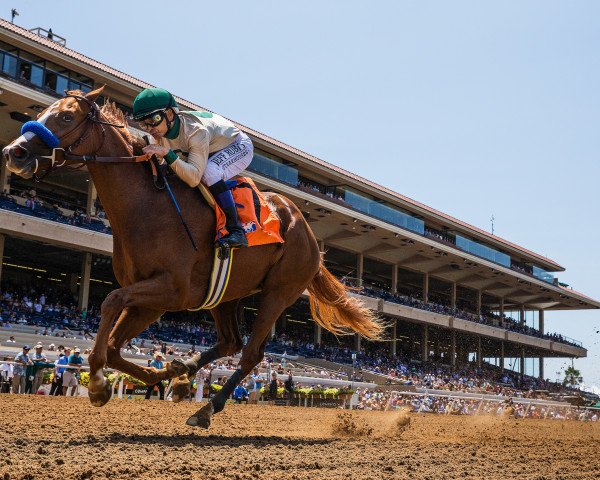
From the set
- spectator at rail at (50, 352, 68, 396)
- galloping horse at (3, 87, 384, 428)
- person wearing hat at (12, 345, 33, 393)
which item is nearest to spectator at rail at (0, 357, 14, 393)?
person wearing hat at (12, 345, 33, 393)

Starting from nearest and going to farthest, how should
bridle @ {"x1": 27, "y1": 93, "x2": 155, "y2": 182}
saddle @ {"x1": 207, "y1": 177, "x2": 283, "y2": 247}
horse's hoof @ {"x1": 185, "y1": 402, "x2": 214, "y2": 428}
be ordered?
1. bridle @ {"x1": 27, "y1": 93, "x2": 155, "y2": 182}
2. saddle @ {"x1": 207, "y1": 177, "x2": 283, "y2": 247}
3. horse's hoof @ {"x1": 185, "y1": 402, "x2": 214, "y2": 428}

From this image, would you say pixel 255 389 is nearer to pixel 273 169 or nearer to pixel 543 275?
pixel 273 169

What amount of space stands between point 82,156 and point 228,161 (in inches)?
60.3

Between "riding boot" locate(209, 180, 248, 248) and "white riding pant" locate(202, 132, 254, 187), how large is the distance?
3.3 inches

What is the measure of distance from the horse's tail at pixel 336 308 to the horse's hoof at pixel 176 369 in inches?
85.6

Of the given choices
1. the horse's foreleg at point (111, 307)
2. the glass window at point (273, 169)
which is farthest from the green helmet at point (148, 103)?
the glass window at point (273, 169)

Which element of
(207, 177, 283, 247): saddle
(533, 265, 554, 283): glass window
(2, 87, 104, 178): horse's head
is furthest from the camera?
(533, 265, 554, 283): glass window

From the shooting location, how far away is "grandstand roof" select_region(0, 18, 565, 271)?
2975 cm

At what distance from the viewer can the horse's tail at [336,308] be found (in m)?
8.72

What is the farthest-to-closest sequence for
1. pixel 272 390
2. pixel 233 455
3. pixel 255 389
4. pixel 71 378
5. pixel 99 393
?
pixel 272 390, pixel 255 389, pixel 71 378, pixel 99 393, pixel 233 455

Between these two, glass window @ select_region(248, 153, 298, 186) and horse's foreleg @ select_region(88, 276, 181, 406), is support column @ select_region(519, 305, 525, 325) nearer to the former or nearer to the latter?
glass window @ select_region(248, 153, 298, 186)

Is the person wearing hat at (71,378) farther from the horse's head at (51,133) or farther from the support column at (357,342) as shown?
the support column at (357,342)

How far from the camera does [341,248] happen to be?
4891 centimetres

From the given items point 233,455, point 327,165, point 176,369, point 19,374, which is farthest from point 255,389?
point 327,165
